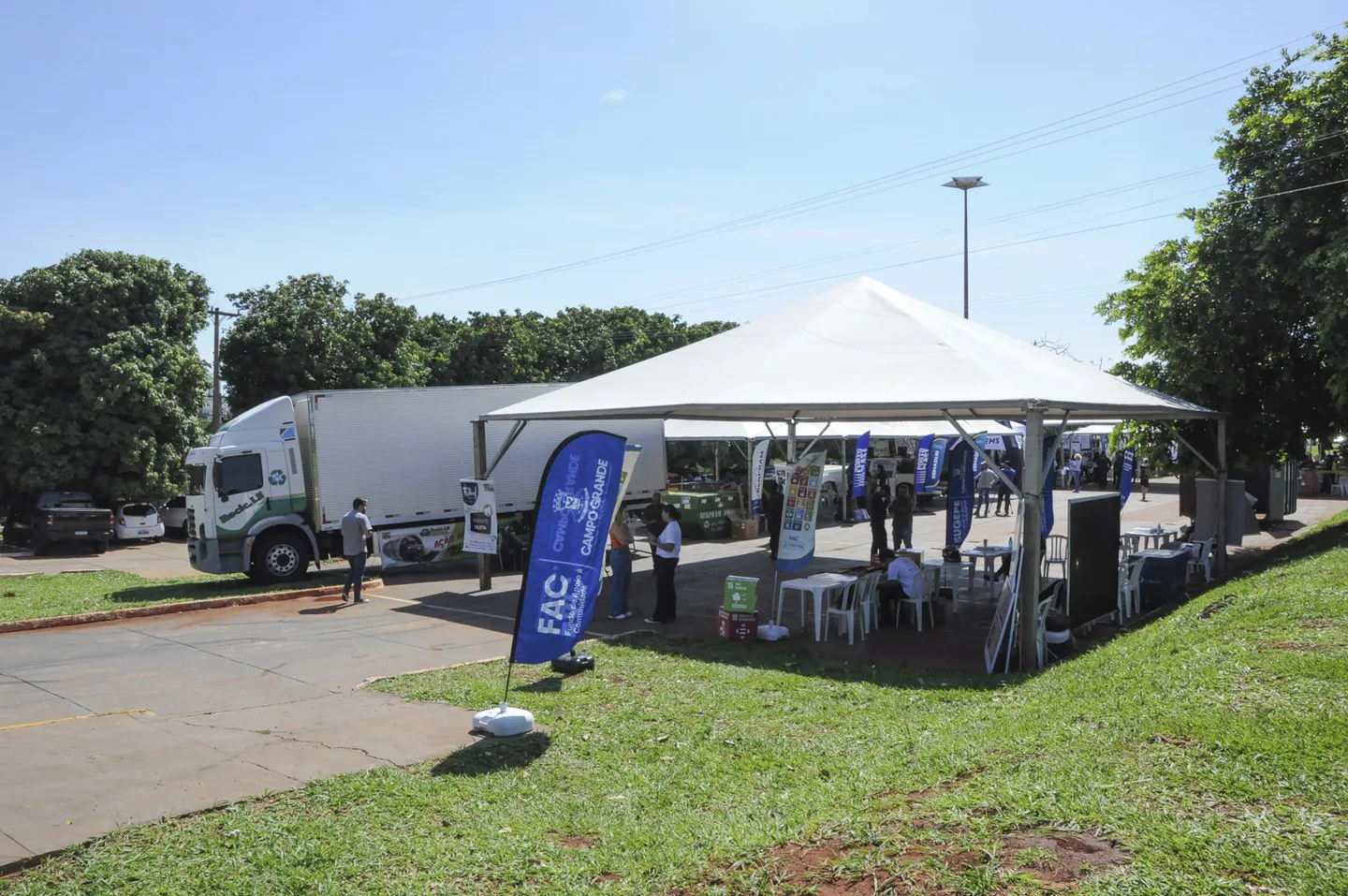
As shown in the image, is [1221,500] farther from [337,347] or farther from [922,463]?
[337,347]

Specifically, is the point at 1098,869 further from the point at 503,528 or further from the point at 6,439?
the point at 6,439

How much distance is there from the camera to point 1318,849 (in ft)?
14.9

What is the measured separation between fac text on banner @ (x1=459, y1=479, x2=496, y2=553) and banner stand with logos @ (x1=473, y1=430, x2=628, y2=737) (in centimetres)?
840

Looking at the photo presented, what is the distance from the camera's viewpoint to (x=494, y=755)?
7.66 metres

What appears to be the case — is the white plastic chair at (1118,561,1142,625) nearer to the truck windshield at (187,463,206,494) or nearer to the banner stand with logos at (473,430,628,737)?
the banner stand with logos at (473,430,628,737)

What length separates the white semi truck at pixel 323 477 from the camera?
19.0 metres

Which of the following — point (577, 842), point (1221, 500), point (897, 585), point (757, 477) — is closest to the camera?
point (577, 842)

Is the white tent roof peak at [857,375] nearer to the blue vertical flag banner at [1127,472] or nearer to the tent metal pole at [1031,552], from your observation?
the tent metal pole at [1031,552]

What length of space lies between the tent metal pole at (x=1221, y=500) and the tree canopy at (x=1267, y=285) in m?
1.19

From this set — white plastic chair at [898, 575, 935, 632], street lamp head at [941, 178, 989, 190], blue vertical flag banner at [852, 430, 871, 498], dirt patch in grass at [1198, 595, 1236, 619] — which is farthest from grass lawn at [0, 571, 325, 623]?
street lamp head at [941, 178, 989, 190]

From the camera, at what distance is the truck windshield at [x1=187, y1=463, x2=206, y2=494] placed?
62.4 feet

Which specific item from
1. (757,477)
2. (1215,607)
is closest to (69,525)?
(757,477)

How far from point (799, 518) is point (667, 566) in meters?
2.08

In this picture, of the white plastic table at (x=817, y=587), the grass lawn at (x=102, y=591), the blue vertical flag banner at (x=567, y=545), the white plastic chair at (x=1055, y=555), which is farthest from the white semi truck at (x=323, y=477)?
the blue vertical flag banner at (x=567, y=545)
